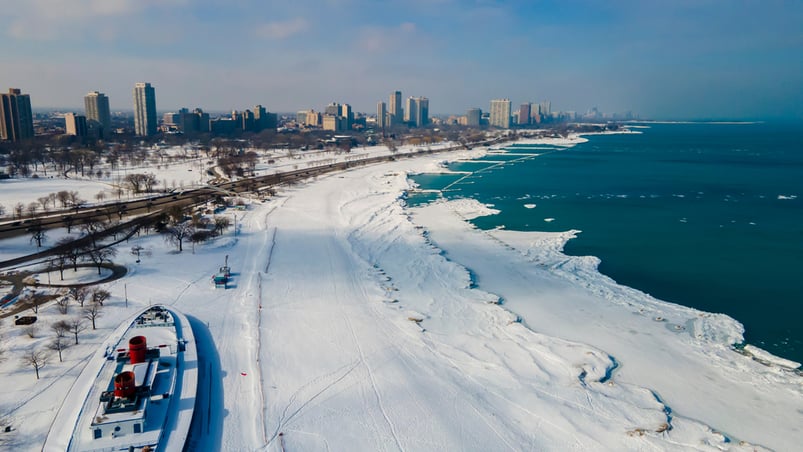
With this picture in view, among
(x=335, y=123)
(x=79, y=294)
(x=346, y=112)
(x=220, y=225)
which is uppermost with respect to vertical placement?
(x=346, y=112)

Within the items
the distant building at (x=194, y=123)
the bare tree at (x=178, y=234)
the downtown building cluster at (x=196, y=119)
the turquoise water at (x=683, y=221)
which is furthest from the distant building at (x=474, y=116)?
the bare tree at (x=178, y=234)

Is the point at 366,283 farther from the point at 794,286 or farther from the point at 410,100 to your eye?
the point at 410,100

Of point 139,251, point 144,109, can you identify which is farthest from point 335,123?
point 139,251

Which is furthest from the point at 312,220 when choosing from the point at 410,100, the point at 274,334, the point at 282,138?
the point at 410,100

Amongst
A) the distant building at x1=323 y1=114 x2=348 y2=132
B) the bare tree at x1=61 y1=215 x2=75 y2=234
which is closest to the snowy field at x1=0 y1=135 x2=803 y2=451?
the bare tree at x1=61 y1=215 x2=75 y2=234

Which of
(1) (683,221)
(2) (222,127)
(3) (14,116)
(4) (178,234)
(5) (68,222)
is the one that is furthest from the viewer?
(2) (222,127)

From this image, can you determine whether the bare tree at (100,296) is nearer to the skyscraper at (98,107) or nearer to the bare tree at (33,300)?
the bare tree at (33,300)

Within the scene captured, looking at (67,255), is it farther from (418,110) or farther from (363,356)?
(418,110)
